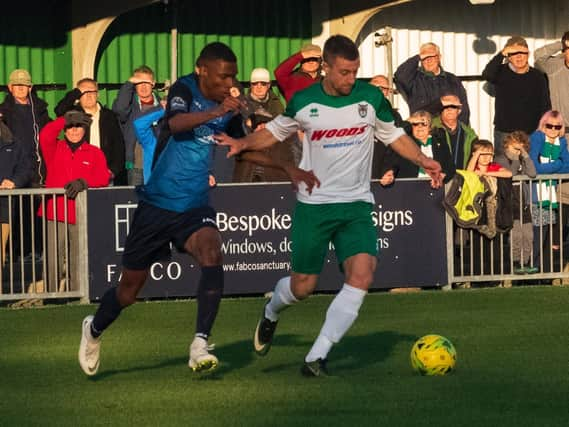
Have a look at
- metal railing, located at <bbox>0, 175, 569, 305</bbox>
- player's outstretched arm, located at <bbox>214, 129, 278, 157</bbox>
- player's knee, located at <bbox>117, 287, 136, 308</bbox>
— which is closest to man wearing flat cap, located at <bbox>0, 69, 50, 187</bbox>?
metal railing, located at <bbox>0, 175, 569, 305</bbox>

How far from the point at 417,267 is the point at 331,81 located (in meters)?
7.04

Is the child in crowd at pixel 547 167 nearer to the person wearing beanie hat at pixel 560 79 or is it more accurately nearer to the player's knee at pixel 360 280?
the person wearing beanie hat at pixel 560 79

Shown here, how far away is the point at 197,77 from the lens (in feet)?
36.0

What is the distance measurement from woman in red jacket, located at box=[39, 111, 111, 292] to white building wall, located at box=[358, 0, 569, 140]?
22.2ft

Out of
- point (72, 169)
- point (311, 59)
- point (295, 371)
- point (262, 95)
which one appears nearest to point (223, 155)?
point (262, 95)

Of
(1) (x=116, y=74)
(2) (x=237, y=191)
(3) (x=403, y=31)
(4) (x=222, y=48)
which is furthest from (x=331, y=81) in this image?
(3) (x=403, y=31)

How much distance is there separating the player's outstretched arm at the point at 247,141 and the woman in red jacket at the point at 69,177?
248 inches

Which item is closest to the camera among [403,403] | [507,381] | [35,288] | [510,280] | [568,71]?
[403,403]

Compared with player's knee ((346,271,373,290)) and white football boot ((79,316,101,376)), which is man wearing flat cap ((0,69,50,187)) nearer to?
white football boot ((79,316,101,376))

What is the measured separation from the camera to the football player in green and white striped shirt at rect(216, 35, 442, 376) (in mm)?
10883

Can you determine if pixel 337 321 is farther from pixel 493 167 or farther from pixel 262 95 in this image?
pixel 262 95

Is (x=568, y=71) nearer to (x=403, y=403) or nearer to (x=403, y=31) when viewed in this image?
(x=403, y=31)

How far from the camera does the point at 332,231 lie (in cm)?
1118

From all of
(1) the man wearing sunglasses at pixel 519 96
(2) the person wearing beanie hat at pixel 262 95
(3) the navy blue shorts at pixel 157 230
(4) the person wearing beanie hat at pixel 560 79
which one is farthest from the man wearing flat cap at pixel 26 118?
(3) the navy blue shorts at pixel 157 230
